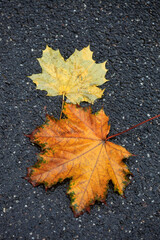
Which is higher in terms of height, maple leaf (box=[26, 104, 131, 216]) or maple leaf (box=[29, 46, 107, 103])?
maple leaf (box=[29, 46, 107, 103])

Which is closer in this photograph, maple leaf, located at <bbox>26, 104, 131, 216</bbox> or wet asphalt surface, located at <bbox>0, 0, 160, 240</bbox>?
maple leaf, located at <bbox>26, 104, 131, 216</bbox>

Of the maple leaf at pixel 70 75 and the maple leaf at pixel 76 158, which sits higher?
the maple leaf at pixel 70 75

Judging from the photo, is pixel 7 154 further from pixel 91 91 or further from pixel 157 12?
pixel 157 12

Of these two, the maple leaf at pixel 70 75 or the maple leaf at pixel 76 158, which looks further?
the maple leaf at pixel 70 75

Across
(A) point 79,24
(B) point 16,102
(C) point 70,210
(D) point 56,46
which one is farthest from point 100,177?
(A) point 79,24
